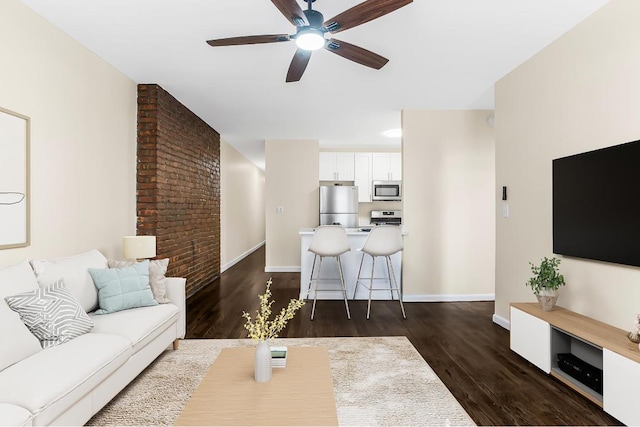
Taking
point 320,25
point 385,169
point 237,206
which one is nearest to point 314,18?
point 320,25

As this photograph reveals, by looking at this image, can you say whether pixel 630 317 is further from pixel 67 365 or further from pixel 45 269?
pixel 45 269

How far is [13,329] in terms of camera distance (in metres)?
1.84

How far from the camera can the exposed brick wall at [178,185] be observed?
4051mm

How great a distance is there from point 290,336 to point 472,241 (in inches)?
115

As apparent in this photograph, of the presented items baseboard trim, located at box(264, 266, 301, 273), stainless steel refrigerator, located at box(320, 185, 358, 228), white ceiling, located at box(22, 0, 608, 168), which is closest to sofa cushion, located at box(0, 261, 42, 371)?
white ceiling, located at box(22, 0, 608, 168)

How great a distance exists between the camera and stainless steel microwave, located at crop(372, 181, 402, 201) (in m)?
7.52

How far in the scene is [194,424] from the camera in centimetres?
141

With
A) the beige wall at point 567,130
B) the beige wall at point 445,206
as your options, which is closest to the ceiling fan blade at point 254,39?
the beige wall at point 567,130

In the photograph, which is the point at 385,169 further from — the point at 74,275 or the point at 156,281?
the point at 74,275

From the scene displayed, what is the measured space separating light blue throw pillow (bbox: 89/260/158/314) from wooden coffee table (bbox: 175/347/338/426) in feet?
3.62

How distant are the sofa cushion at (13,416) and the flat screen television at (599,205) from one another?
315 cm

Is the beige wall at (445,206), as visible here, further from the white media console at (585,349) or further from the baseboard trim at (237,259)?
the baseboard trim at (237,259)

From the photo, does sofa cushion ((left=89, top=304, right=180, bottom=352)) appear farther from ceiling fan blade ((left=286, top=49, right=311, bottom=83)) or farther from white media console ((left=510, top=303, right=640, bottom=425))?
white media console ((left=510, top=303, right=640, bottom=425))

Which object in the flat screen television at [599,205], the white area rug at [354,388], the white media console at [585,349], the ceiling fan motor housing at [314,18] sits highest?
the ceiling fan motor housing at [314,18]
